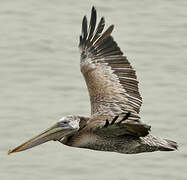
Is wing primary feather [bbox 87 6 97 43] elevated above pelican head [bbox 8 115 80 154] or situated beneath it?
elevated above

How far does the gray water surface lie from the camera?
17.6 metres

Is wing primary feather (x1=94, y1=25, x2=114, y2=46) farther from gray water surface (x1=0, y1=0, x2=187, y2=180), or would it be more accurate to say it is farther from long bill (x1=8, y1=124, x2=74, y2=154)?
long bill (x1=8, y1=124, x2=74, y2=154)

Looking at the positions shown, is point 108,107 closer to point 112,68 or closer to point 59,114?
point 112,68

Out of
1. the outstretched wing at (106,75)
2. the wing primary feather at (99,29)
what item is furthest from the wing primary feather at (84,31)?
the wing primary feather at (99,29)

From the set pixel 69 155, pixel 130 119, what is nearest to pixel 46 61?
pixel 69 155

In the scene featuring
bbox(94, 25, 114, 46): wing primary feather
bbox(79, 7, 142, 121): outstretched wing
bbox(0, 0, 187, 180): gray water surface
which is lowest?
bbox(0, 0, 187, 180): gray water surface

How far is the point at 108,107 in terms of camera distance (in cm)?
1548

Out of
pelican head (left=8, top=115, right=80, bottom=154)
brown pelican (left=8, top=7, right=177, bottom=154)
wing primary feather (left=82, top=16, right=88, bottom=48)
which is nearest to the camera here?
brown pelican (left=8, top=7, right=177, bottom=154)

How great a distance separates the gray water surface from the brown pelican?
186cm

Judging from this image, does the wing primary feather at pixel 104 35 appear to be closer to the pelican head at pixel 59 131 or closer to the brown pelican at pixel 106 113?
the brown pelican at pixel 106 113

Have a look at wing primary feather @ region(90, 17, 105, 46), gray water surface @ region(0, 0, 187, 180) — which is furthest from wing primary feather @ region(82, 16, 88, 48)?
gray water surface @ region(0, 0, 187, 180)

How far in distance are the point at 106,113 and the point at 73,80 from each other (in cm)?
565

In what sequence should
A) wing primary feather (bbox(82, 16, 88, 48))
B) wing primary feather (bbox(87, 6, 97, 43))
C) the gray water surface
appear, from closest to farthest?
wing primary feather (bbox(87, 6, 97, 43)) → wing primary feather (bbox(82, 16, 88, 48)) → the gray water surface

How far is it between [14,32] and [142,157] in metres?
6.19
